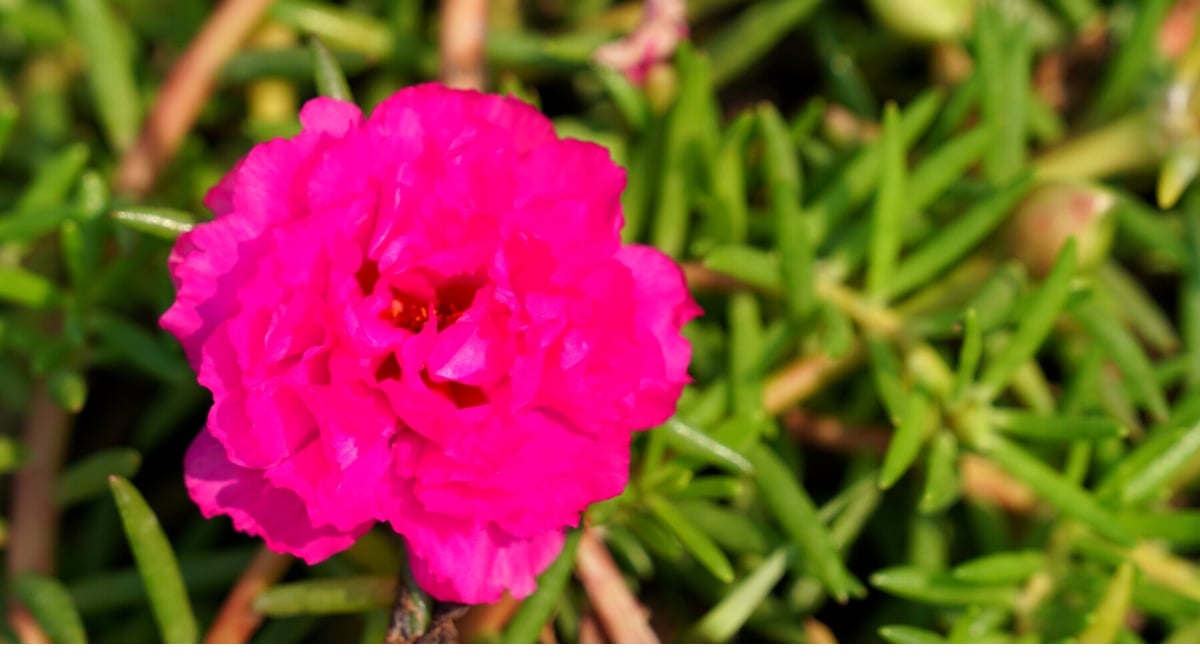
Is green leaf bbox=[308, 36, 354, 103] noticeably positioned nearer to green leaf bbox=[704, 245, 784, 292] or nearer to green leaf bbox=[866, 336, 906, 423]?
green leaf bbox=[704, 245, 784, 292]

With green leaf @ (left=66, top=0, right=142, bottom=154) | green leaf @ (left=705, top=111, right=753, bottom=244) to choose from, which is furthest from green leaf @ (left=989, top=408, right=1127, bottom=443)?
green leaf @ (left=66, top=0, right=142, bottom=154)

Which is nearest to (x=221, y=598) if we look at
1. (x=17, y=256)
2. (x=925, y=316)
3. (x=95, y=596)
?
(x=95, y=596)

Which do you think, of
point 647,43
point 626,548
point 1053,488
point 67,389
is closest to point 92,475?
point 67,389

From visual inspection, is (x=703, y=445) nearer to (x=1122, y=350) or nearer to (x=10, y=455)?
(x=1122, y=350)

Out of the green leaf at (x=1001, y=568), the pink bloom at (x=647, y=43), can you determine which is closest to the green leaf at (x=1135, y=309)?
the green leaf at (x=1001, y=568)

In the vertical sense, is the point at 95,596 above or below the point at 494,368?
below

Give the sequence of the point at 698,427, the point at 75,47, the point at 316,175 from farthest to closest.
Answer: the point at 75,47
the point at 698,427
the point at 316,175

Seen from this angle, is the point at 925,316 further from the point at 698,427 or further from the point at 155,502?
the point at 155,502
